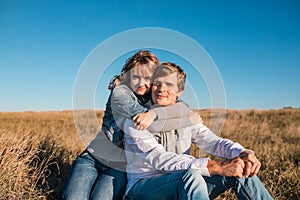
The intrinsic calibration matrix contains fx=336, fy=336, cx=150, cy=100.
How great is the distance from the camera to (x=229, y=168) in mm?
2385

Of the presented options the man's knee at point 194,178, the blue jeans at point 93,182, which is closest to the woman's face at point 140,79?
the blue jeans at point 93,182

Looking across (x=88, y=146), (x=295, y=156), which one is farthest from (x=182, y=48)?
(x=295, y=156)

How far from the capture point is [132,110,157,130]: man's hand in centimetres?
247

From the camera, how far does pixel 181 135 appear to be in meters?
2.71

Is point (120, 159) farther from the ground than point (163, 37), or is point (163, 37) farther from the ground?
point (163, 37)

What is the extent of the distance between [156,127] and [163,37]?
2.93 feet

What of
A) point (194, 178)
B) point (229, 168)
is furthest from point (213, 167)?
point (194, 178)

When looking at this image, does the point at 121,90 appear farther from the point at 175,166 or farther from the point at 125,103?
the point at 175,166

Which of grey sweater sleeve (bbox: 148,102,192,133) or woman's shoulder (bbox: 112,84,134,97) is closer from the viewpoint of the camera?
grey sweater sleeve (bbox: 148,102,192,133)

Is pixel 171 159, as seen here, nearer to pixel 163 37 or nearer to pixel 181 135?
pixel 181 135

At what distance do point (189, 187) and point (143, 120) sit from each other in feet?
1.97

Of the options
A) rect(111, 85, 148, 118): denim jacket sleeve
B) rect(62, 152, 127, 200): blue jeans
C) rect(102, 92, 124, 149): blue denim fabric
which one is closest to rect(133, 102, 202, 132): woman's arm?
rect(111, 85, 148, 118): denim jacket sleeve

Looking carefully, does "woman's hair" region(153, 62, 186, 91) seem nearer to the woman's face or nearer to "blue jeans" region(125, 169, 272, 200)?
the woman's face

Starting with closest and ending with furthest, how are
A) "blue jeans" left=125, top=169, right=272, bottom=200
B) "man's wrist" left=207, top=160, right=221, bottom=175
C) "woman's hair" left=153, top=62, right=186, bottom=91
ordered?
"blue jeans" left=125, top=169, right=272, bottom=200 < "man's wrist" left=207, top=160, right=221, bottom=175 < "woman's hair" left=153, top=62, right=186, bottom=91
